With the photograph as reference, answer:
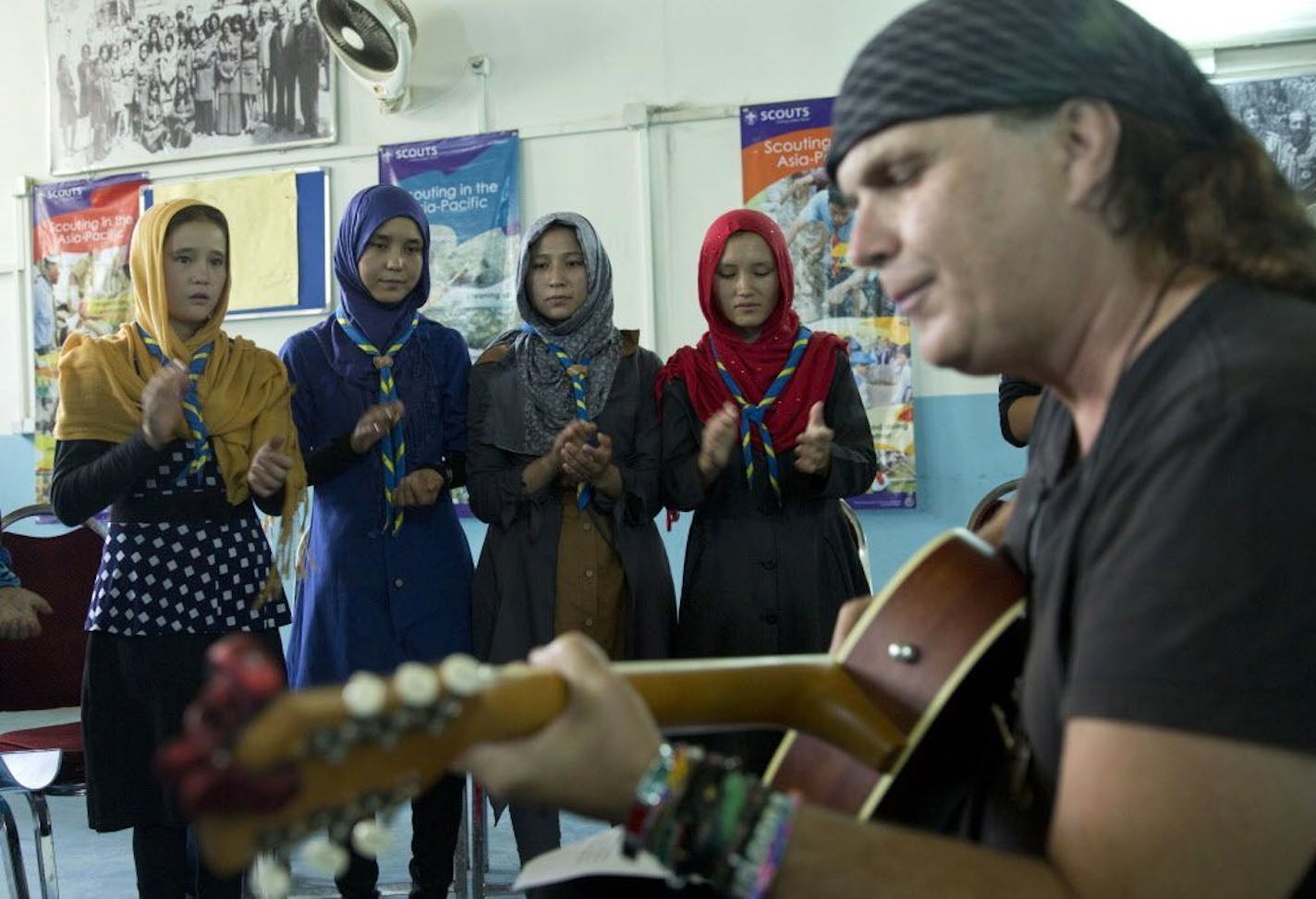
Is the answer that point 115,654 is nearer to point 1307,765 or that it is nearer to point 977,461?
point 1307,765

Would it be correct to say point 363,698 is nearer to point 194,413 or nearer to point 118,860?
point 194,413

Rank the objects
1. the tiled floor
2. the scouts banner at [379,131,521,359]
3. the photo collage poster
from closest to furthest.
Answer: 1. the tiled floor
2. the photo collage poster
3. the scouts banner at [379,131,521,359]

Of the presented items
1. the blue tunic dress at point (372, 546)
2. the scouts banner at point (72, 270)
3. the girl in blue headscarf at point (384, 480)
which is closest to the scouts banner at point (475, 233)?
the scouts banner at point (72, 270)

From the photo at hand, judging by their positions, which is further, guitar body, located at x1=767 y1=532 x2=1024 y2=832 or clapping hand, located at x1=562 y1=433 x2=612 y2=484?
clapping hand, located at x1=562 y1=433 x2=612 y2=484

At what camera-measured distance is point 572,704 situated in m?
0.81

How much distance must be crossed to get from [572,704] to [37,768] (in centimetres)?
215

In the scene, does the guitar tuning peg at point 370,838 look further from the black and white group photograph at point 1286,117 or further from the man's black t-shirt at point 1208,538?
the black and white group photograph at point 1286,117

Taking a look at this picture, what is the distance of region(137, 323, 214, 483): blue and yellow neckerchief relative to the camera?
253cm

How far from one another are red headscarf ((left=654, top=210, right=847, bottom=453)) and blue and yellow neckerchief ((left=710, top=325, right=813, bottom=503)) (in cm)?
1

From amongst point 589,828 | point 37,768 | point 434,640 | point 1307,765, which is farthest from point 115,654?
point 1307,765

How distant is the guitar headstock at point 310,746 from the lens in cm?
59

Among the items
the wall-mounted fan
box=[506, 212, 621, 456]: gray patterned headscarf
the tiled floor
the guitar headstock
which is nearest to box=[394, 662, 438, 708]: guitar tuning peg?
the guitar headstock

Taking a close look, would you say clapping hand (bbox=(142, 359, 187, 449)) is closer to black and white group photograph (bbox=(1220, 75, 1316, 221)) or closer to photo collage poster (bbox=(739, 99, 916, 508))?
photo collage poster (bbox=(739, 99, 916, 508))

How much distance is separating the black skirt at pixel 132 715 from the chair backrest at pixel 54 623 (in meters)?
0.45
